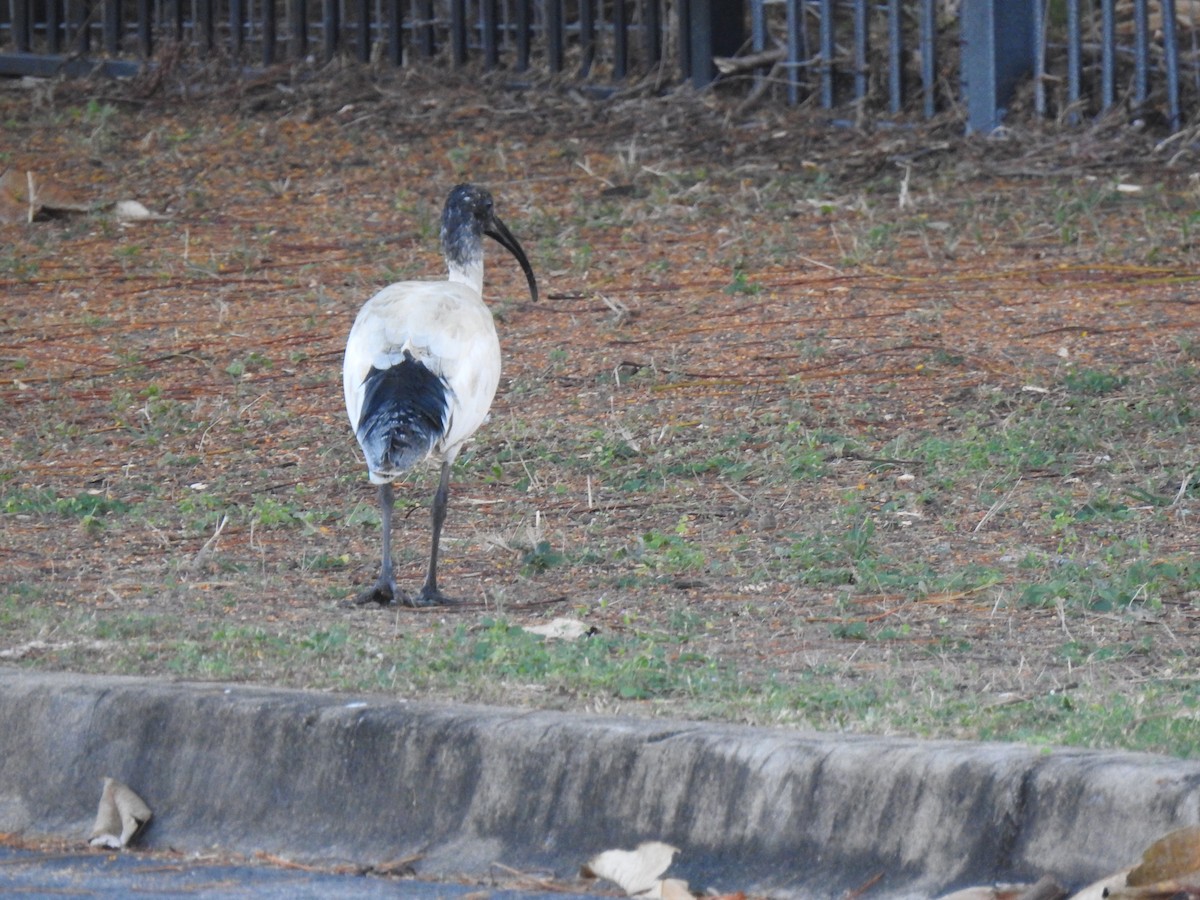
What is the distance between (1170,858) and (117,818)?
7.01 ft

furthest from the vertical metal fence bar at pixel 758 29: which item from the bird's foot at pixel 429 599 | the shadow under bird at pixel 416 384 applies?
the bird's foot at pixel 429 599

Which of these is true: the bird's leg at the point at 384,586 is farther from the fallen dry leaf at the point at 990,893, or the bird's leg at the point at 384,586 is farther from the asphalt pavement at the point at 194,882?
the fallen dry leaf at the point at 990,893

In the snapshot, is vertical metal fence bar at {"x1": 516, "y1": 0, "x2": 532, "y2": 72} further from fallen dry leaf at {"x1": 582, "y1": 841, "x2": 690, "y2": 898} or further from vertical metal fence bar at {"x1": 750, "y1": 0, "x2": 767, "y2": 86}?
fallen dry leaf at {"x1": 582, "y1": 841, "x2": 690, "y2": 898}

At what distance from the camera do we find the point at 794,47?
1232 centimetres

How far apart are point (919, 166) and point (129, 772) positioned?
767 centimetres

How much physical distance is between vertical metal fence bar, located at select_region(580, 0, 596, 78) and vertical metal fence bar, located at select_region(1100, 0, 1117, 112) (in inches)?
123

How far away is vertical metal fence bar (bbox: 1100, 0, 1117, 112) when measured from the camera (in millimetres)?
11062

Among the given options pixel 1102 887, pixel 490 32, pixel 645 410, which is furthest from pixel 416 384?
pixel 490 32

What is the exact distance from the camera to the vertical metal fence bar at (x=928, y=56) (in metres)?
11.7

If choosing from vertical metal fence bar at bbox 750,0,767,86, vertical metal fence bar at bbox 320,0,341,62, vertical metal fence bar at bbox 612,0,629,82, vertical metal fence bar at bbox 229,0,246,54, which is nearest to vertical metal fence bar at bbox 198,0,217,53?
vertical metal fence bar at bbox 229,0,246,54

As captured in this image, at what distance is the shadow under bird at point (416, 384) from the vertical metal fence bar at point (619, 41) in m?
6.55

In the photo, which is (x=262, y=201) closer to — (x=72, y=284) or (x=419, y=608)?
(x=72, y=284)

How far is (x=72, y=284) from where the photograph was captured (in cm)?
1002

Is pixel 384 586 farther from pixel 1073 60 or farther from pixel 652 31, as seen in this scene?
pixel 652 31
